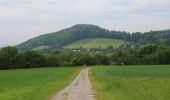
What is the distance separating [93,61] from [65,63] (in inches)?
458

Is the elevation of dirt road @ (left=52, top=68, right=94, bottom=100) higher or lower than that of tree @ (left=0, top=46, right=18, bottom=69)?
lower

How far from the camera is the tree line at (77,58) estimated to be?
148 meters

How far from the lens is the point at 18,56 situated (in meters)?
149

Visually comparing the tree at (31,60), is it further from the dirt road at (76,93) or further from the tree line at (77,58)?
the dirt road at (76,93)

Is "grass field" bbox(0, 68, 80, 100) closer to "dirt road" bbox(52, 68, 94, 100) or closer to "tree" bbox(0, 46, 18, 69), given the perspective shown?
"dirt road" bbox(52, 68, 94, 100)

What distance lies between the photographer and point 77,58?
174250 mm

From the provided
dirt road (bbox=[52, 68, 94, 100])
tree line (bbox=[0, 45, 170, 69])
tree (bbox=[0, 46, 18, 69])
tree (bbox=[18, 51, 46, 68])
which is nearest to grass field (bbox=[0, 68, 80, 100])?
dirt road (bbox=[52, 68, 94, 100])

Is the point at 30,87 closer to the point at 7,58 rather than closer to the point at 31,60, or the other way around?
the point at 7,58

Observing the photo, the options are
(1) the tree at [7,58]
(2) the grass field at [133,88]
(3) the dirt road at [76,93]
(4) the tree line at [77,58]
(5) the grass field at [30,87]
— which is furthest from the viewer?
(4) the tree line at [77,58]

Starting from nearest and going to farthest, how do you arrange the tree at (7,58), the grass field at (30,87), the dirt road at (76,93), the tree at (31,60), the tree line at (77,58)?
the dirt road at (76,93) < the grass field at (30,87) < the tree at (7,58) < the tree line at (77,58) < the tree at (31,60)

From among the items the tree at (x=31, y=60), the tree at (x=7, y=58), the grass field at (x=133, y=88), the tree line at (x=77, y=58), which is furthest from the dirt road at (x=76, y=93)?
the tree at (x=31, y=60)

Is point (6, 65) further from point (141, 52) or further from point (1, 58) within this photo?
point (141, 52)

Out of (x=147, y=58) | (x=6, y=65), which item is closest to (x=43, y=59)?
(x=6, y=65)

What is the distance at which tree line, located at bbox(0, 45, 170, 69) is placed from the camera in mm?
148375
